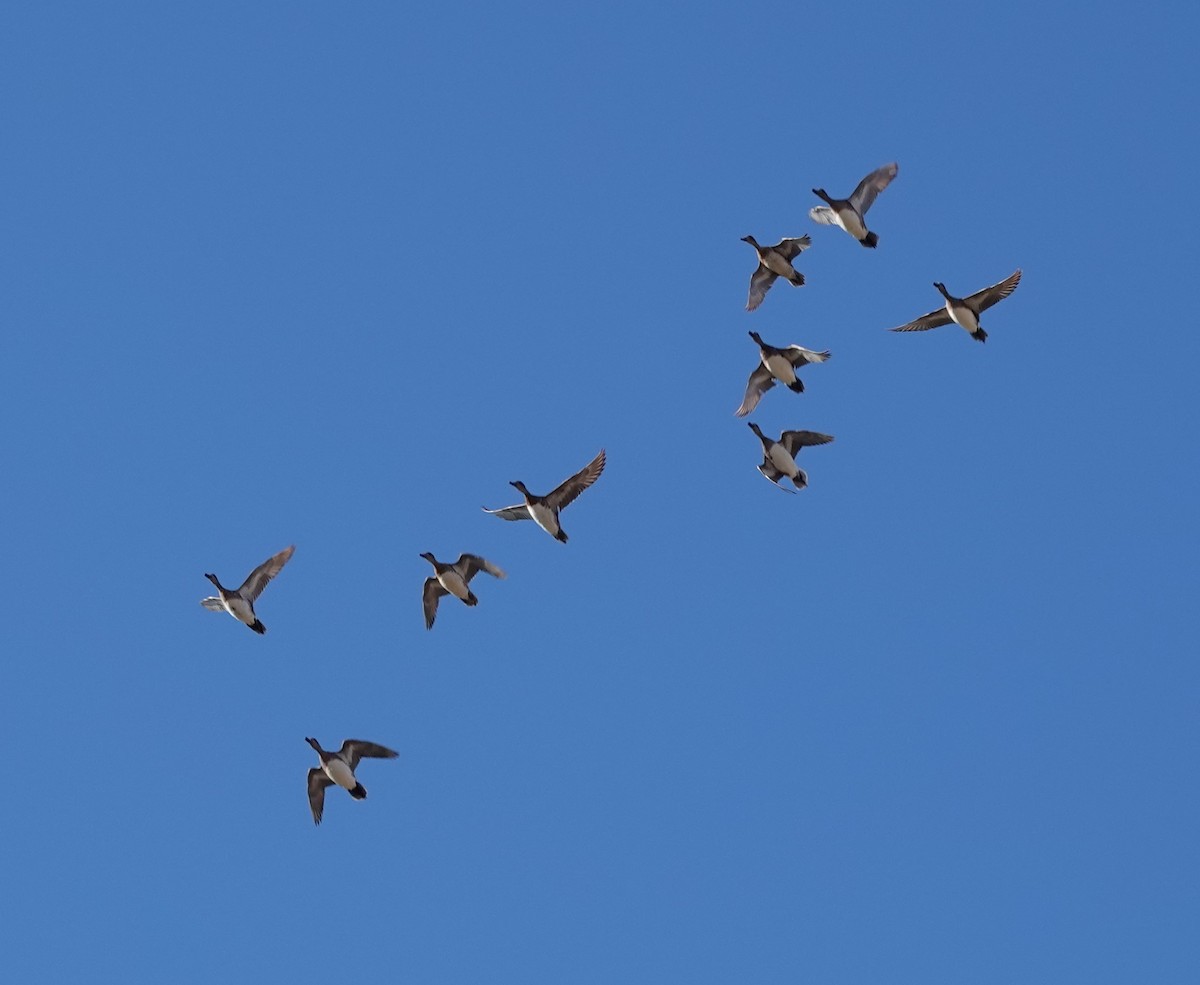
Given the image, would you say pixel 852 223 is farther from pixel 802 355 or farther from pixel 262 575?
pixel 262 575

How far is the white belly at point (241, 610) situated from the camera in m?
49.2

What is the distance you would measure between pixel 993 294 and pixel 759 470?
6.54 meters

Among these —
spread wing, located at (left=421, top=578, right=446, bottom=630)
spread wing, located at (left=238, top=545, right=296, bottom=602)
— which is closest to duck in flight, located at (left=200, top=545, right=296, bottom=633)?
spread wing, located at (left=238, top=545, right=296, bottom=602)

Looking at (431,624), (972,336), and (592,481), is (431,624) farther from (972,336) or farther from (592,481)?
(972,336)

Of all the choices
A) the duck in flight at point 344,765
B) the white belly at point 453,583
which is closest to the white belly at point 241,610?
the duck in flight at point 344,765

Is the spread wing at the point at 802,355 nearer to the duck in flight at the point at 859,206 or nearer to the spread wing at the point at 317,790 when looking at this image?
the duck in flight at the point at 859,206

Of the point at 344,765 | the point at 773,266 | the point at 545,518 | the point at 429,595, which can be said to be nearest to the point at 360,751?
the point at 344,765

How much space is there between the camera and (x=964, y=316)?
1919 inches

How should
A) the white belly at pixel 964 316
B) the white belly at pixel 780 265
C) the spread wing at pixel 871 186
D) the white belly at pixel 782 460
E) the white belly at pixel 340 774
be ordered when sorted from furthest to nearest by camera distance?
the white belly at pixel 782 460, the white belly at pixel 780 265, the white belly at pixel 340 774, the white belly at pixel 964 316, the spread wing at pixel 871 186

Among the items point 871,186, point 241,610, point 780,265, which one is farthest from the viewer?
point 780,265

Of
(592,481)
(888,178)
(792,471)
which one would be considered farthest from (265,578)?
(888,178)

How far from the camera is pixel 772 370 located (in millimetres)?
50000

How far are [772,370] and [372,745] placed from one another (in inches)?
481

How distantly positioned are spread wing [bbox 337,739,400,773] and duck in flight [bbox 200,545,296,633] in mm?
3350
